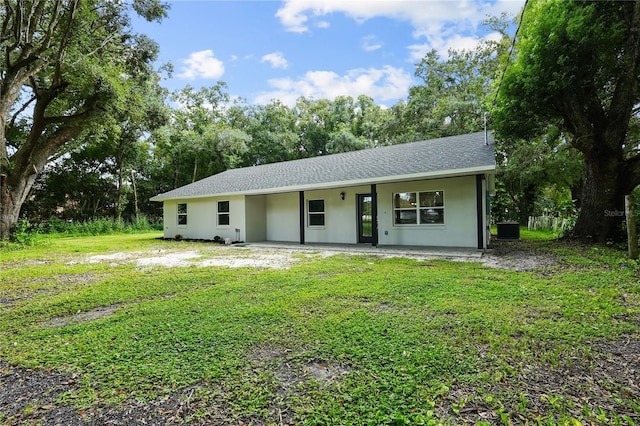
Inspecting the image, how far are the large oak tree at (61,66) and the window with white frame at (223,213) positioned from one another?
18.2 ft

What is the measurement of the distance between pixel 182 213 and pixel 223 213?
293 centimetres

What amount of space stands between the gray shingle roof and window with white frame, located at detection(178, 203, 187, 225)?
66cm

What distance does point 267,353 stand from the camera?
9.46ft

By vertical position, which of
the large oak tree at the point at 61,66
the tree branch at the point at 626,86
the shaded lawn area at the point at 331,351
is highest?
the large oak tree at the point at 61,66

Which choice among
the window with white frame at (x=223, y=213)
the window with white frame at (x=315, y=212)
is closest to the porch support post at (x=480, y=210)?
the window with white frame at (x=315, y=212)

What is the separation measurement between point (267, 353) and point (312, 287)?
230 centimetres

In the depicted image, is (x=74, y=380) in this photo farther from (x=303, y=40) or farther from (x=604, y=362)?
(x=303, y=40)

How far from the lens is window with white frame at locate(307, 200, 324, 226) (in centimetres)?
1215

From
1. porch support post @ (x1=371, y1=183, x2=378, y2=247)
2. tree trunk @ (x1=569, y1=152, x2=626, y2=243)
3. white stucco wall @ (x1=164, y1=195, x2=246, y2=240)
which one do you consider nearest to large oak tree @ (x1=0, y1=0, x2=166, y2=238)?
white stucco wall @ (x1=164, y1=195, x2=246, y2=240)

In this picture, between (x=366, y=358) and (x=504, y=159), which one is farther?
(x=504, y=159)

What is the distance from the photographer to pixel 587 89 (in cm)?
864

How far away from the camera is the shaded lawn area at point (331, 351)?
2111mm

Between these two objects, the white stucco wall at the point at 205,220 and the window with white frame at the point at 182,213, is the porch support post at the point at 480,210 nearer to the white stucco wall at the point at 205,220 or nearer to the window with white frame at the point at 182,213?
the white stucco wall at the point at 205,220

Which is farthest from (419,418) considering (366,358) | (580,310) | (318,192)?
(318,192)
